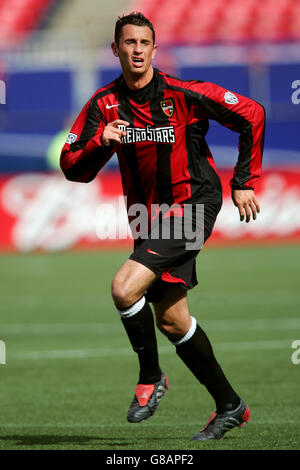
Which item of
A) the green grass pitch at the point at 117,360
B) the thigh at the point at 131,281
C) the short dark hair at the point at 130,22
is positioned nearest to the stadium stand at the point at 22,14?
the green grass pitch at the point at 117,360

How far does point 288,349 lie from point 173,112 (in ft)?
13.3

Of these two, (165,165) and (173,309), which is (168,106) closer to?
(165,165)

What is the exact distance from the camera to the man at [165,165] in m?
5.33

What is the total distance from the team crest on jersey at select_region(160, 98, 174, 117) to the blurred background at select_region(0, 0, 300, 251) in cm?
927

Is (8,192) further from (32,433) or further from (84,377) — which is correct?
(32,433)

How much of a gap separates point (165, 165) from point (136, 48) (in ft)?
2.25

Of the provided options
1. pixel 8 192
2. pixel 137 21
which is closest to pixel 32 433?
pixel 137 21

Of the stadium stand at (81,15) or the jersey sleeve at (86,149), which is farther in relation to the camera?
the stadium stand at (81,15)

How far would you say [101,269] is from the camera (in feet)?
52.0

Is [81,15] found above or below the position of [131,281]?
above

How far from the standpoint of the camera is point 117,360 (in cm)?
877

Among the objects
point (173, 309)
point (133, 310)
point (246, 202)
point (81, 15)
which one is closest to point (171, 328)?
point (173, 309)

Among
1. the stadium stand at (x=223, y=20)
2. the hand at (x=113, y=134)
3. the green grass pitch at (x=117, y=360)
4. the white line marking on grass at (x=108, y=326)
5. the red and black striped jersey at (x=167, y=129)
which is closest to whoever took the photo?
the hand at (x=113, y=134)

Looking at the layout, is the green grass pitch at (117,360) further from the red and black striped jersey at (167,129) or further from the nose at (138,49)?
the nose at (138,49)
